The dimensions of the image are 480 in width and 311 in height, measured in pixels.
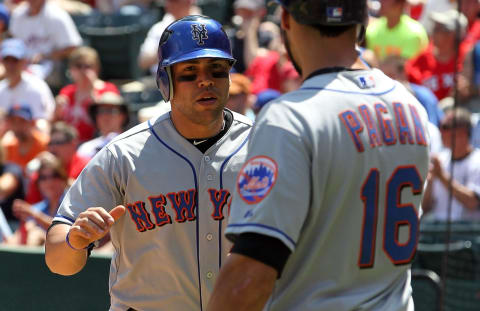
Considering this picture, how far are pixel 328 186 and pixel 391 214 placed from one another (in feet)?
0.72

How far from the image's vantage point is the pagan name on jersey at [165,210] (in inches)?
130

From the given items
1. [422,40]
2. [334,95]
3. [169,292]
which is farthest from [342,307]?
[422,40]

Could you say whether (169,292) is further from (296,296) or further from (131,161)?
(296,296)

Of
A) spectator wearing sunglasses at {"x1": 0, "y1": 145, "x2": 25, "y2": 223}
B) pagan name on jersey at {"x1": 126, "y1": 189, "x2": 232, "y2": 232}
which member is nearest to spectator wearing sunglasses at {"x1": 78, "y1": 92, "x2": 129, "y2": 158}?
spectator wearing sunglasses at {"x1": 0, "y1": 145, "x2": 25, "y2": 223}

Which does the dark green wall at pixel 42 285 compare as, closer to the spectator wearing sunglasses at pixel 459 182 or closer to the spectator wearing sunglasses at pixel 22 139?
the spectator wearing sunglasses at pixel 22 139

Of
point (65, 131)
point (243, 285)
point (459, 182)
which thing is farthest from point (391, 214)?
point (65, 131)

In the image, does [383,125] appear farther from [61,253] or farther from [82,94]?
[82,94]

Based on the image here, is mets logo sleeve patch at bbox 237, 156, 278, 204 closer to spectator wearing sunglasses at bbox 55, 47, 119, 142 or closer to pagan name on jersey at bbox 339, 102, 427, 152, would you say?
pagan name on jersey at bbox 339, 102, 427, 152

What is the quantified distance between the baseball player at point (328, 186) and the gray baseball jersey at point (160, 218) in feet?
3.22

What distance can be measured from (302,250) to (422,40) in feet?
21.6

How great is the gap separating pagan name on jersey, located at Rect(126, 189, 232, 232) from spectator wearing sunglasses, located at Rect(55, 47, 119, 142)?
5.16 metres

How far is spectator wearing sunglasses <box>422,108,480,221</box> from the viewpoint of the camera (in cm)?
637

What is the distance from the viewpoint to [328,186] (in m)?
2.26

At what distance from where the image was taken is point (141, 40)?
434 inches
